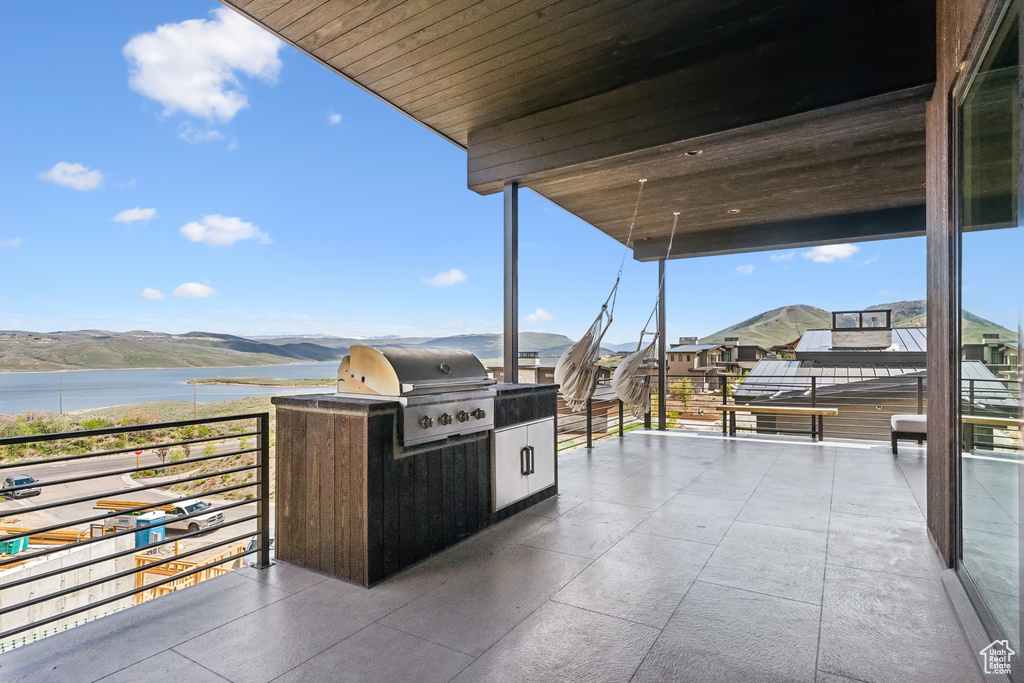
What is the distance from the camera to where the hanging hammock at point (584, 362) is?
4.50 meters

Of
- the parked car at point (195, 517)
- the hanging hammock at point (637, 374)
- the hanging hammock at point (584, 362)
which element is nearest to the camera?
the parked car at point (195, 517)

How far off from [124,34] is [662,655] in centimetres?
1974

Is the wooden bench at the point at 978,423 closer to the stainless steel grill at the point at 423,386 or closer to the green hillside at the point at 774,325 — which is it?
the stainless steel grill at the point at 423,386

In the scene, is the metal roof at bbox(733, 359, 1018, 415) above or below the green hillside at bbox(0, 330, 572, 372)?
below

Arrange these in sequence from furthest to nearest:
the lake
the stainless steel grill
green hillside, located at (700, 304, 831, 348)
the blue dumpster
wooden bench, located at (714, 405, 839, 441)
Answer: green hillside, located at (700, 304, 831, 348), the lake, wooden bench, located at (714, 405, 839, 441), the stainless steel grill, the blue dumpster

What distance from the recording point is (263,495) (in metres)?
2.52

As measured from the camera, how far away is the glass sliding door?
56.3 inches

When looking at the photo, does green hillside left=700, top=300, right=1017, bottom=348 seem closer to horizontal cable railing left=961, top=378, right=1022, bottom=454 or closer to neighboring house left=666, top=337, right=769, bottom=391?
neighboring house left=666, top=337, right=769, bottom=391

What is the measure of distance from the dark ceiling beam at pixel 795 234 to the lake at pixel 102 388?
5192mm

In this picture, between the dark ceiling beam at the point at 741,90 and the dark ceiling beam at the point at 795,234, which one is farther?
the dark ceiling beam at the point at 795,234

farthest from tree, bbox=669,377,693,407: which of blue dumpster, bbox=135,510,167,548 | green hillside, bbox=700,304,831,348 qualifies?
green hillside, bbox=700,304,831,348

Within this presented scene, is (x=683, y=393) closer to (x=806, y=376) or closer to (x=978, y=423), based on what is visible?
(x=806, y=376)

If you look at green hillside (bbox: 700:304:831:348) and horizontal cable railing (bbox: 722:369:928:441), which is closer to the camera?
horizontal cable railing (bbox: 722:369:928:441)

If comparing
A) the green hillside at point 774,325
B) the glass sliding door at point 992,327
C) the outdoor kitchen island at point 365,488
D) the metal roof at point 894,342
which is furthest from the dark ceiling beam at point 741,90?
the green hillside at point 774,325
